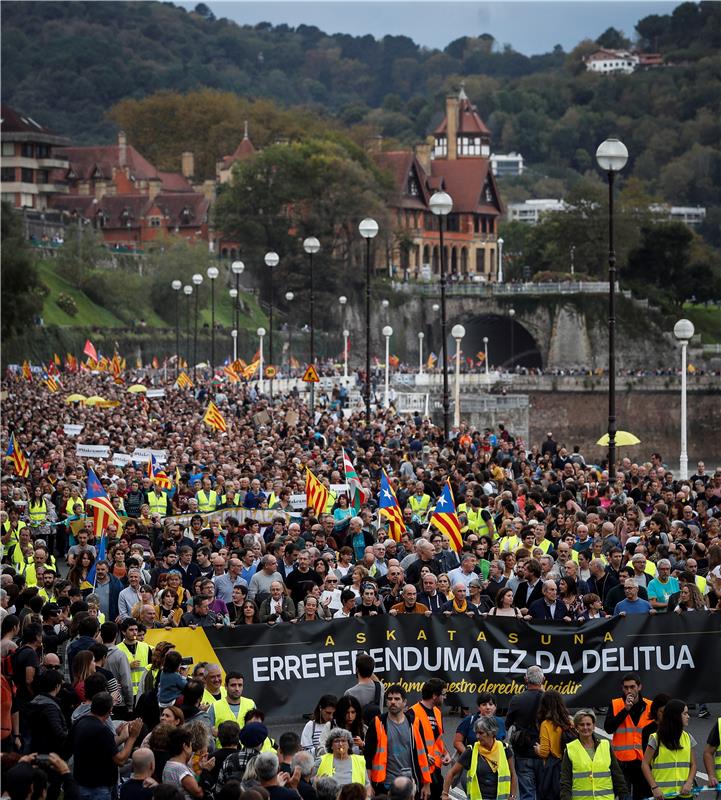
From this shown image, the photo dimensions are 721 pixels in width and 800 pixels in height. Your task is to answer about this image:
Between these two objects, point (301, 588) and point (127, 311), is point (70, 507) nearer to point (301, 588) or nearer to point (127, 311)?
point (301, 588)

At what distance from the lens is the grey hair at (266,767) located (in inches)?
432

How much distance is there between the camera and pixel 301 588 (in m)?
17.6

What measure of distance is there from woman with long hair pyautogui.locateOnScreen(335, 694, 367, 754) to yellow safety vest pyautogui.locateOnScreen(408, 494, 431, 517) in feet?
40.8

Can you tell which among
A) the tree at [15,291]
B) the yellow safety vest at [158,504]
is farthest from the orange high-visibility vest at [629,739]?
the tree at [15,291]

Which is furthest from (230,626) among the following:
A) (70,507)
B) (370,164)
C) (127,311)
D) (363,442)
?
(370,164)

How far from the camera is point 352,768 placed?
11.7 meters

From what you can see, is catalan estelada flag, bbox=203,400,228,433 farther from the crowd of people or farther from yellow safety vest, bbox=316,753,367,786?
yellow safety vest, bbox=316,753,367,786

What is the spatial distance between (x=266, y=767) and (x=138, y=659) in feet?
11.3

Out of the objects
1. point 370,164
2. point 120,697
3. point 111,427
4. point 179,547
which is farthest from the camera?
point 370,164

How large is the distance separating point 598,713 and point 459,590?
1635 millimetres

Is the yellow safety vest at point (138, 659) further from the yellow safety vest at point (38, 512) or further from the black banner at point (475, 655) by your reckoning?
the yellow safety vest at point (38, 512)

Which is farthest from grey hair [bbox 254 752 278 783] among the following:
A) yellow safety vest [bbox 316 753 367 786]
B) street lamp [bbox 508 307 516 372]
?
street lamp [bbox 508 307 516 372]

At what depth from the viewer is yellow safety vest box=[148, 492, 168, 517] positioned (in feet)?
84.7

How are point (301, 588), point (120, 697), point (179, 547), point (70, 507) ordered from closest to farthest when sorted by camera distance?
point (120, 697), point (301, 588), point (179, 547), point (70, 507)
